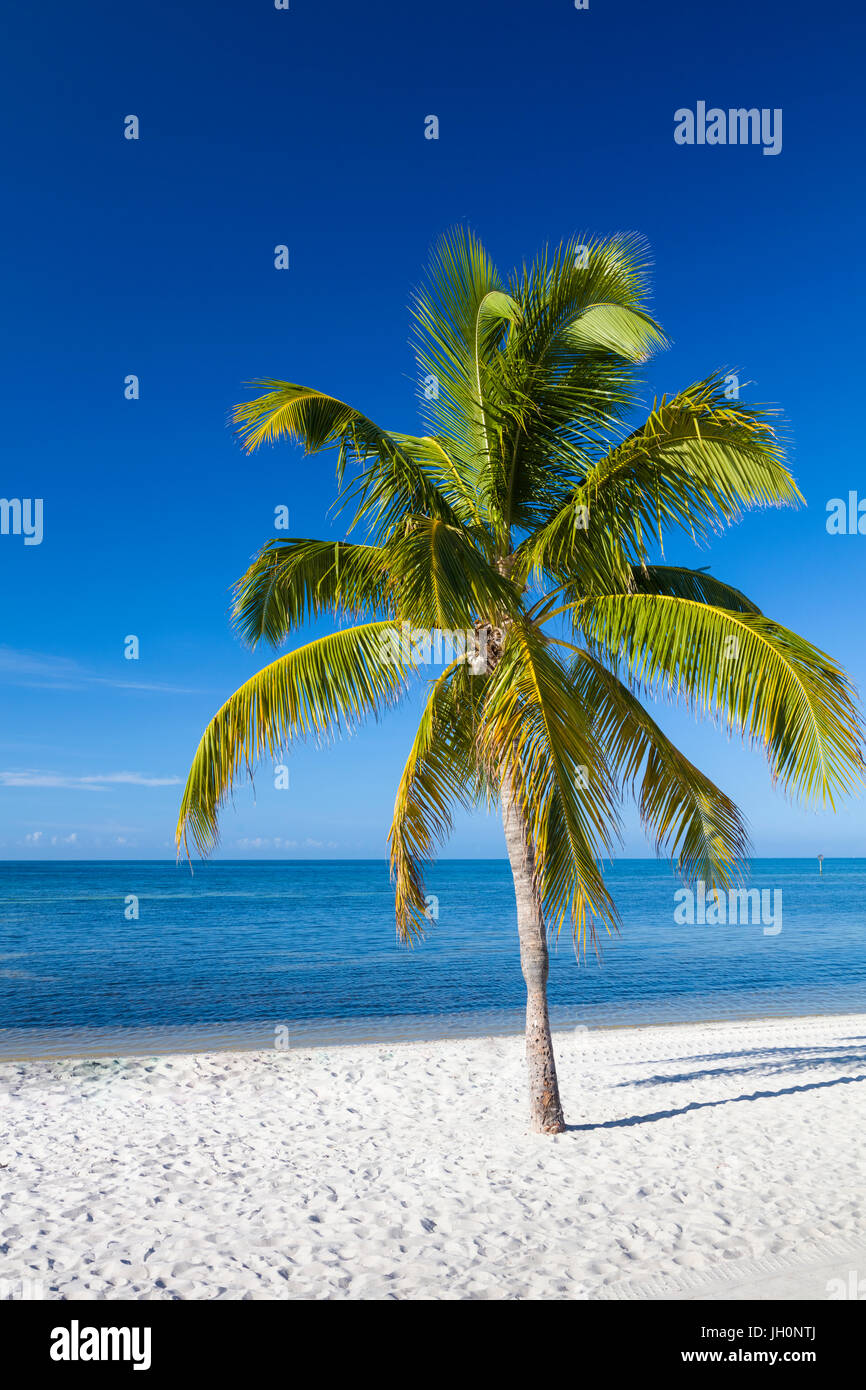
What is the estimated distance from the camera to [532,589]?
27.1 feet

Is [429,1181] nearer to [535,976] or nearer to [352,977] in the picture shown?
[535,976]

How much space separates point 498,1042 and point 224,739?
8113 millimetres

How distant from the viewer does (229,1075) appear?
11.1 metres

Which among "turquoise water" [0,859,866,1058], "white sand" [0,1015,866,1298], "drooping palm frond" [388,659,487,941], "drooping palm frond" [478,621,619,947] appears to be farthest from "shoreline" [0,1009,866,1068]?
"drooping palm frond" [478,621,619,947]

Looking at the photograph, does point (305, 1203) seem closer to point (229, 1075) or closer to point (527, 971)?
point (527, 971)

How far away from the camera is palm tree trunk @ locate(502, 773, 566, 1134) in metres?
7.76

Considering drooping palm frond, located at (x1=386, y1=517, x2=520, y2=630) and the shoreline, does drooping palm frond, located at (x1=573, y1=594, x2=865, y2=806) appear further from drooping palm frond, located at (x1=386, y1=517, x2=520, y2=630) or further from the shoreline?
the shoreline

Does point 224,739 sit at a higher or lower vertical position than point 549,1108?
higher

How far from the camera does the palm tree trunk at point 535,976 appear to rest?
776 cm

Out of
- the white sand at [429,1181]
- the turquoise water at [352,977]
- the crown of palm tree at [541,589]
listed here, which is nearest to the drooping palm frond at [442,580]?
the crown of palm tree at [541,589]

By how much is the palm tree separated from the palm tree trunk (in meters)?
0.02

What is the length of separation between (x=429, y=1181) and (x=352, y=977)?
19.2m
